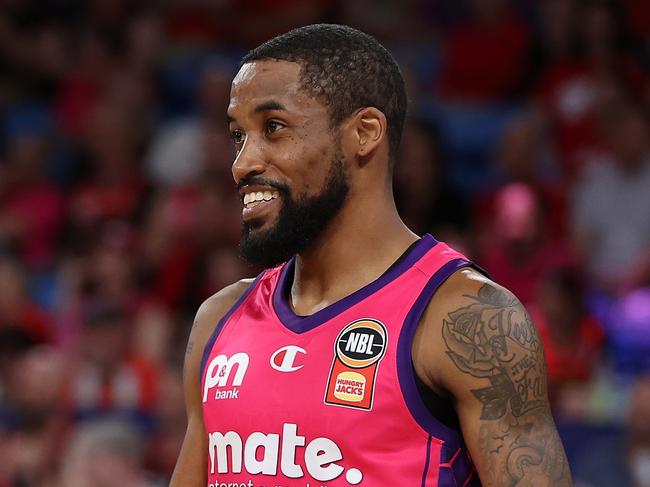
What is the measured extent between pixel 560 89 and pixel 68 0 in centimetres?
410

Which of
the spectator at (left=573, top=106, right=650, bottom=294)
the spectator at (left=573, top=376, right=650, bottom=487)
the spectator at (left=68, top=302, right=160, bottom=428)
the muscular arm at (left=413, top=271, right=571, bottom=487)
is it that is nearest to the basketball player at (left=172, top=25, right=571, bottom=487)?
the muscular arm at (left=413, top=271, right=571, bottom=487)

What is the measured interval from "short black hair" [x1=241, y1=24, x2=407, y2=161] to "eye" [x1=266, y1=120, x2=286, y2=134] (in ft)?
0.31

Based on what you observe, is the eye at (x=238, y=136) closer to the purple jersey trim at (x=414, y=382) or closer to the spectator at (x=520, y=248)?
the purple jersey trim at (x=414, y=382)

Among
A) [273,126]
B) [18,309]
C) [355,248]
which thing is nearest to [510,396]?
[355,248]

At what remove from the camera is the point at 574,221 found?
6945 millimetres

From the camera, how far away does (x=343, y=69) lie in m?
2.76

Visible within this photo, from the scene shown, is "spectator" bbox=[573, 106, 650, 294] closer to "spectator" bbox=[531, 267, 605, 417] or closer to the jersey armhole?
Result: "spectator" bbox=[531, 267, 605, 417]

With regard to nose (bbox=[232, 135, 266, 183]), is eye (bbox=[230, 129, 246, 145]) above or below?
above

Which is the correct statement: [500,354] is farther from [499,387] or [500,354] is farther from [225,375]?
[225,375]

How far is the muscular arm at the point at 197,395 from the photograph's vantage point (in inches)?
117

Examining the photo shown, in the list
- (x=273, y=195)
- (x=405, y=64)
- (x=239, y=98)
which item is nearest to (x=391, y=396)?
(x=273, y=195)

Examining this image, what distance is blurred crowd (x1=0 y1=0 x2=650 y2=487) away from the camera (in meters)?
6.01

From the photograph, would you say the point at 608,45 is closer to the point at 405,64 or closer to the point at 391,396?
the point at 405,64

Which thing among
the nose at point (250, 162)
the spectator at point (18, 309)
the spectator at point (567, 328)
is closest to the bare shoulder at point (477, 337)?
the nose at point (250, 162)
